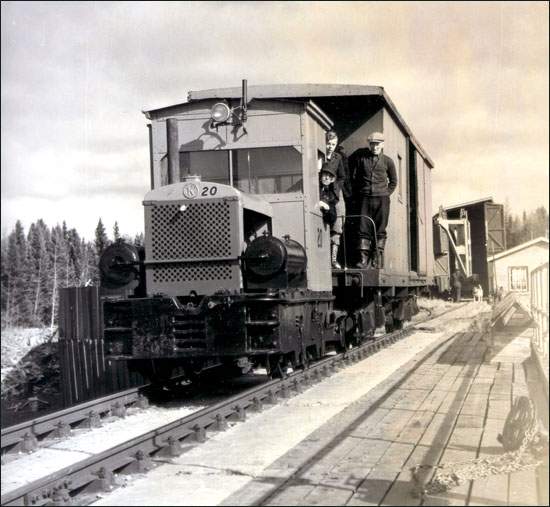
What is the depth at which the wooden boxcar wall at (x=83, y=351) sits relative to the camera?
11234 millimetres

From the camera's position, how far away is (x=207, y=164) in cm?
850

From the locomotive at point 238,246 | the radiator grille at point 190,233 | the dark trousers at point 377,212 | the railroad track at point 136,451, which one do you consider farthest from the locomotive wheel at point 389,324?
the radiator grille at point 190,233

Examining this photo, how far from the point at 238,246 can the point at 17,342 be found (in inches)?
393

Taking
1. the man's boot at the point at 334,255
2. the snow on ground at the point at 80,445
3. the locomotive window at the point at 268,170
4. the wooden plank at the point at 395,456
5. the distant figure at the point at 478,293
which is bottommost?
the snow on ground at the point at 80,445

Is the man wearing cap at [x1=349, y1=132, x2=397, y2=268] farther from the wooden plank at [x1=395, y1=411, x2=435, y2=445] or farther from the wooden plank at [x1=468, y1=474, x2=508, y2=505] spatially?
the wooden plank at [x1=468, y1=474, x2=508, y2=505]

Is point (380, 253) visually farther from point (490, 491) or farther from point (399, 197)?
point (490, 491)

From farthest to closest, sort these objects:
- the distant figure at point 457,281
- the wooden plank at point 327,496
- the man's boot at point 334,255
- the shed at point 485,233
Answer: the shed at point 485,233 → the distant figure at point 457,281 → the man's boot at point 334,255 → the wooden plank at point 327,496

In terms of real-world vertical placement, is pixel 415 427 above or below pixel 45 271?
below

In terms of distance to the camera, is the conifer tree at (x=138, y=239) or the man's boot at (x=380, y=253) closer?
the conifer tree at (x=138, y=239)

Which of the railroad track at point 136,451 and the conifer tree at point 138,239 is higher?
the conifer tree at point 138,239

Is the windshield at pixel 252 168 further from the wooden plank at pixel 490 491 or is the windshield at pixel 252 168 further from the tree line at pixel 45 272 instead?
the tree line at pixel 45 272

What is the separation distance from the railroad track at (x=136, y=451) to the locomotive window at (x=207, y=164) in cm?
241

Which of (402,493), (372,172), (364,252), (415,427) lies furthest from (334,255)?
(402,493)

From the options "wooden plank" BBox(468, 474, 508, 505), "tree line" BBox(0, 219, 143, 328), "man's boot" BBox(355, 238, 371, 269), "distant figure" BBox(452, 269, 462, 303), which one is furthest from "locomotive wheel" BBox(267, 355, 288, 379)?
"distant figure" BBox(452, 269, 462, 303)
